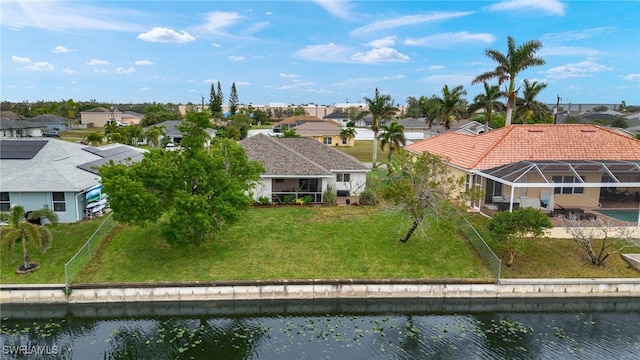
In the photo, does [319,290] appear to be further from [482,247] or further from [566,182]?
[566,182]

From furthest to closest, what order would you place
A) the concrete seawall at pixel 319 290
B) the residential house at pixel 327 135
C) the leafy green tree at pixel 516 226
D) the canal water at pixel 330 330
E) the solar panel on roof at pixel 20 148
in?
the residential house at pixel 327 135
the solar panel on roof at pixel 20 148
the leafy green tree at pixel 516 226
the concrete seawall at pixel 319 290
the canal water at pixel 330 330

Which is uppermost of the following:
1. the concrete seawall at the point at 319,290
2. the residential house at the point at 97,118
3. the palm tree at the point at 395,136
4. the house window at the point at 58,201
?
the residential house at the point at 97,118

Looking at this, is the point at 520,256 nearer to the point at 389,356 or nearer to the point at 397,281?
the point at 397,281

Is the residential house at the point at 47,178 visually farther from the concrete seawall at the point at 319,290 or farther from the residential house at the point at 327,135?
the residential house at the point at 327,135

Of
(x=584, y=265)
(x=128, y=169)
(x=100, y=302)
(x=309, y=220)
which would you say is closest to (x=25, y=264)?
(x=100, y=302)

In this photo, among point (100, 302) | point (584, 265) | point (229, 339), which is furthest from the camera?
point (584, 265)

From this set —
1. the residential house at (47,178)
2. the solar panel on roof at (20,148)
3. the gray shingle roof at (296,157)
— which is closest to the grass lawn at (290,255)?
the residential house at (47,178)
